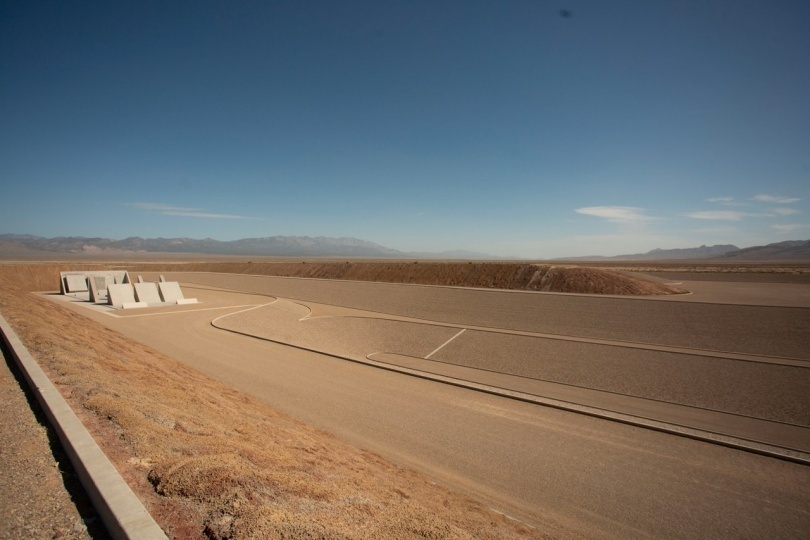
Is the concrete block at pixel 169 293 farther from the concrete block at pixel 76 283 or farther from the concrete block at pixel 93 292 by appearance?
the concrete block at pixel 76 283

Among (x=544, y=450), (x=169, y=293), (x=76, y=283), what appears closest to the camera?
(x=544, y=450)

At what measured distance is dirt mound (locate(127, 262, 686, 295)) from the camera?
35344 millimetres

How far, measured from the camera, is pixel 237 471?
190 inches

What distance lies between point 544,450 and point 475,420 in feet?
8.18

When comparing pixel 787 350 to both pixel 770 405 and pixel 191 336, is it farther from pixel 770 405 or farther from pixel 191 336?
pixel 191 336

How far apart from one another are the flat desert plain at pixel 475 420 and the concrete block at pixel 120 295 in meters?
4.50

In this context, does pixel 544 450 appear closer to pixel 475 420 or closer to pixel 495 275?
pixel 475 420

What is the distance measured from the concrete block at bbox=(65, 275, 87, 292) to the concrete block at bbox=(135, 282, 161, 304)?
13199 millimetres

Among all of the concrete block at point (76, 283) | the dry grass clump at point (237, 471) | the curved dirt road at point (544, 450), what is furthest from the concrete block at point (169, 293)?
A: the dry grass clump at point (237, 471)

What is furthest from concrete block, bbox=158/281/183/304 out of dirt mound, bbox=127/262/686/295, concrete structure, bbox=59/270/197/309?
dirt mound, bbox=127/262/686/295

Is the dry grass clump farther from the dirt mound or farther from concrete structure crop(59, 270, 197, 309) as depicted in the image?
the dirt mound

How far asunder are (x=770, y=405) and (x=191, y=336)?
2827cm

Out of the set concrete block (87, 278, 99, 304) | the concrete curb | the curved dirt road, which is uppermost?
the concrete curb

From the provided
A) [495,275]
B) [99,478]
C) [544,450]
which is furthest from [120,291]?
[495,275]
